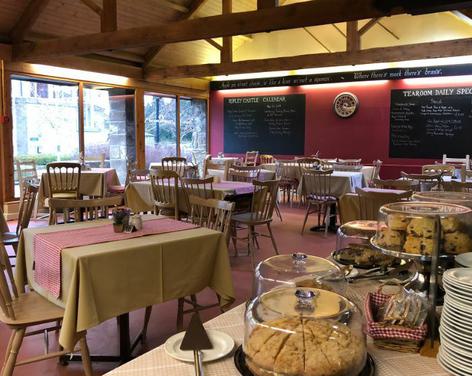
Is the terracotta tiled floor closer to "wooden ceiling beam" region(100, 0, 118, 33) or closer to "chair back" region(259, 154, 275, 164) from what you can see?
"wooden ceiling beam" region(100, 0, 118, 33)

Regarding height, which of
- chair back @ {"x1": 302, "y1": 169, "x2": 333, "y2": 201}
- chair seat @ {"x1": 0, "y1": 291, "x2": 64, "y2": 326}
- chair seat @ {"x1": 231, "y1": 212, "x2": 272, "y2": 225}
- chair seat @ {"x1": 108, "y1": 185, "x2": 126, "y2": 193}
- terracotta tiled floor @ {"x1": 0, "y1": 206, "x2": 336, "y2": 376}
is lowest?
terracotta tiled floor @ {"x1": 0, "y1": 206, "x2": 336, "y2": 376}

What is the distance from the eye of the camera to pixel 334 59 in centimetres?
801

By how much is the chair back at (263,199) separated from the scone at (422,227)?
3.48m

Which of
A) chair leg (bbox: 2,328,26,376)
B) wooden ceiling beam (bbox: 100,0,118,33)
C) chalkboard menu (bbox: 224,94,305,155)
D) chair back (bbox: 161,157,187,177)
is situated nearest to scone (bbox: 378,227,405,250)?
chair leg (bbox: 2,328,26,376)

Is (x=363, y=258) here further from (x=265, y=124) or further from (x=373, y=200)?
(x=265, y=124)

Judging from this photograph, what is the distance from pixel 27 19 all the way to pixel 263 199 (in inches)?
204

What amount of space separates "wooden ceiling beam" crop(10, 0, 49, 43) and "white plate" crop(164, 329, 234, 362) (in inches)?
291

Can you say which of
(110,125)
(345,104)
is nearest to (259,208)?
(110,125)

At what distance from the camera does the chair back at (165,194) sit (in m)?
5.19

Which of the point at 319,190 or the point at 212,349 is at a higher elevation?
the point at 212,349

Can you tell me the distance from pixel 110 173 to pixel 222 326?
6.27m

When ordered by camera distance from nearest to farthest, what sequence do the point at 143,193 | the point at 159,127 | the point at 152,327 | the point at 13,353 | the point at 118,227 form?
the point at 13,353, the point at 118,227, the point at 152,327, the point at 143,193, the point at 159,127

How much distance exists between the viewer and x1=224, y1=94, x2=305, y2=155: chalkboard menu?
35.5 ft

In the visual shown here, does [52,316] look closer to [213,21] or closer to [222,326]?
[222,326]
